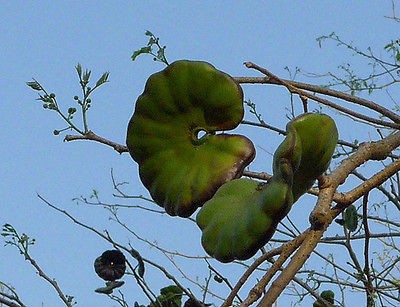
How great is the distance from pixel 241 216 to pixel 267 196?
0.04 m

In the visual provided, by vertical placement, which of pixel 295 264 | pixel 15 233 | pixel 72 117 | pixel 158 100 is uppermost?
pixel 72 117

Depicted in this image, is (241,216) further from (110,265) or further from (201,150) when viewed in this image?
(110,265)

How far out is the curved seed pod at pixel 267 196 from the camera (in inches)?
21.4

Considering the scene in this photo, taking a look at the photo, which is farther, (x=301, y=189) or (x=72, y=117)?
(x=72, y=117)

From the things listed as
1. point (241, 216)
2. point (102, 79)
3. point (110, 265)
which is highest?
point (102, 79)

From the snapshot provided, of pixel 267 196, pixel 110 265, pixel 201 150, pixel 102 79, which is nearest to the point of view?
pixel 267 196

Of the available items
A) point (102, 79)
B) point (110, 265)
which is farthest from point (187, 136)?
point (102, 79)

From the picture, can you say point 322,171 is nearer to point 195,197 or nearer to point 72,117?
point 195,197

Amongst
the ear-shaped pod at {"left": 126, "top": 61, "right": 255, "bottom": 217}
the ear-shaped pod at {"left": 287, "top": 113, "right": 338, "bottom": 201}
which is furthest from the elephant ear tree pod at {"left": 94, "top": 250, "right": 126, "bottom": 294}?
the ear-shaped pod at {"left": 287, "top": 113, "right": 338, "bottom": 201}

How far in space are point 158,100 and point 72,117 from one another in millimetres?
672

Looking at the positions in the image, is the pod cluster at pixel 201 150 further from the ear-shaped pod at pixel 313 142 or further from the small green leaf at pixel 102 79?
the small green leaf at pixel 102 79

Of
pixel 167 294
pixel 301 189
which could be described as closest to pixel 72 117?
pixel 167 294

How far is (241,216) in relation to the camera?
581 mm

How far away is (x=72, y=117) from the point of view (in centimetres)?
136
